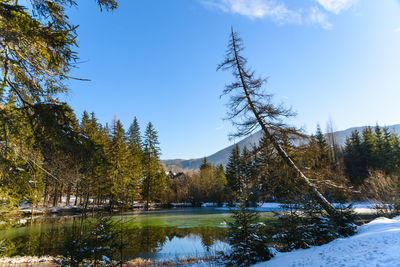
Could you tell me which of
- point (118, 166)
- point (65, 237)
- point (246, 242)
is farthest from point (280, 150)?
point (118, 166)

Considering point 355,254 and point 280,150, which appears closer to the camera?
point 355,254

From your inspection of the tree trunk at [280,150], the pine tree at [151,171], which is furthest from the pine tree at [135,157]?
the tree trunk at [280,150]

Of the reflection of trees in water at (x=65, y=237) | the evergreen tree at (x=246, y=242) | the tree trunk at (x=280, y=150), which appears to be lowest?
the reflection of trees in water at (x=65, y=237)

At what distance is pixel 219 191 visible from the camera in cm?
4734

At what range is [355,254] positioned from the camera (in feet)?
16.2

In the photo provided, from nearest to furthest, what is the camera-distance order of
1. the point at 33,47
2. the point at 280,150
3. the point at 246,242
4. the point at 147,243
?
1. the point at 33,47
2. the point at 246,242
3. the point at 280,150
4. the point at 147,243

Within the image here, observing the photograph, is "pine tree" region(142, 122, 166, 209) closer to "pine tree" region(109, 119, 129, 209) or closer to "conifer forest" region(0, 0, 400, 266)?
"pine tree" region(109, 119, 129, 209)

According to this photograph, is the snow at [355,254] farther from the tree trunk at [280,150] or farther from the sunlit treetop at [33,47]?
the sunlit treetop at [33,47]

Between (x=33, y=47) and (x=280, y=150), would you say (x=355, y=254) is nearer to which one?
(x=280, y=150)

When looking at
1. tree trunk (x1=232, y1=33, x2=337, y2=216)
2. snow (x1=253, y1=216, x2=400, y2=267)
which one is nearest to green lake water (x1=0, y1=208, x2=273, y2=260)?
snow (x1=253, y1=216, x2=400, y2=267)

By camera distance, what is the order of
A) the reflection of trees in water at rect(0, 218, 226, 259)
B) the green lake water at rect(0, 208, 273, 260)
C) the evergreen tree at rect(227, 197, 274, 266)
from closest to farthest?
the evergreen tree at rect(227, 197, 274, 266)
the green lake water at rect(0, 208, 273, 260)
the reflection of trees in water at rect(0, 218, 226, 259)

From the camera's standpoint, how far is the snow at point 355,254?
4.31 meters

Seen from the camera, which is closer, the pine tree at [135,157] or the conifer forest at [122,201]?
the conifer forest at [122,201]

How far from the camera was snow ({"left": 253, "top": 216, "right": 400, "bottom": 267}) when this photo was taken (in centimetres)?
431
